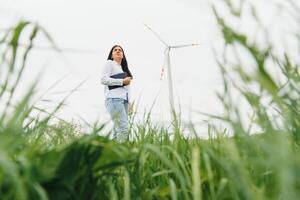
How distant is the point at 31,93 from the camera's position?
92cm

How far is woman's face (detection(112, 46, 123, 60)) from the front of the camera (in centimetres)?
853

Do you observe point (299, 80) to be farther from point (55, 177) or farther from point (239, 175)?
point (55, 177)

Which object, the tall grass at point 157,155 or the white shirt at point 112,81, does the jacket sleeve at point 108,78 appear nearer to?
the white shirt at point 112,81

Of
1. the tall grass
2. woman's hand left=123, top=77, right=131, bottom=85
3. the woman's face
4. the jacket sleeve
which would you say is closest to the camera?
Result: the tall grass

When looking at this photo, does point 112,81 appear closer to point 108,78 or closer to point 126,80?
point 108,78

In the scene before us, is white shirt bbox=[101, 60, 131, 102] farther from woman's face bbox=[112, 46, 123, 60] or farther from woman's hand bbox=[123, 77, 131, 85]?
woman's face bbox=[112, 46, 123, 60]

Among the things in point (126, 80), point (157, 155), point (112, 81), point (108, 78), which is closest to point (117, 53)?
point (108, 78)

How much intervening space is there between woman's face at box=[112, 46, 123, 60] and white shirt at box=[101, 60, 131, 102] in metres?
0.37

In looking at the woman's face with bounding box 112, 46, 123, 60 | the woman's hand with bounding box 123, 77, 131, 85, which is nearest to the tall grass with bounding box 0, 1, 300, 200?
the woman's hand with bounding box 123, 77, 131, 85

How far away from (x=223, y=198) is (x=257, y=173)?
3.5 inches

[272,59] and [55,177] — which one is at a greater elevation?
[272,59]

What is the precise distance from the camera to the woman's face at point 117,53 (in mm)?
8531

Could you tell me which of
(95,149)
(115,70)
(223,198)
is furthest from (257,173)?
(115,70)

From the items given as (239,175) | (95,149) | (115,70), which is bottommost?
(239,175)
